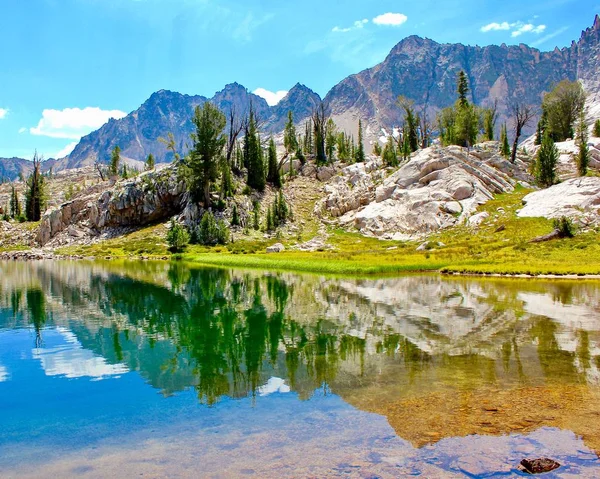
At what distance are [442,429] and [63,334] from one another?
752 inches

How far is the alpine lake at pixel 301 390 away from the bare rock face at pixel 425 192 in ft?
199

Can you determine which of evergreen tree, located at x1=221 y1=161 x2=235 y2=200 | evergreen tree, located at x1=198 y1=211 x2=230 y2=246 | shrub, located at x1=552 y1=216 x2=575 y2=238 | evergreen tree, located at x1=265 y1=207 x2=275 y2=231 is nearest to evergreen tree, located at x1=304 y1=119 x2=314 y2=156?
evergreen tree, located at x1=221 y1=161 x2=235 y2=200

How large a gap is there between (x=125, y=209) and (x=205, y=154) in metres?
24.6

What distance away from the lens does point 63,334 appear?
22469 mm

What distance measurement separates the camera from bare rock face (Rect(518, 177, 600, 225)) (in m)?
71.4

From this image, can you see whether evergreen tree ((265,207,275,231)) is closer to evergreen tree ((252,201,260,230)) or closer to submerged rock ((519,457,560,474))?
evergreen tree ((252,201,260,230))

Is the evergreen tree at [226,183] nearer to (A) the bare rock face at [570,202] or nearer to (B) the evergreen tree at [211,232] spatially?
(B) the evergreen tree at [211,232]

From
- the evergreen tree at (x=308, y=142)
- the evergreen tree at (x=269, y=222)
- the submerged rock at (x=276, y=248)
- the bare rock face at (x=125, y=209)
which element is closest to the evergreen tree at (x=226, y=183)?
the bare rock face at (x=125, y=209)

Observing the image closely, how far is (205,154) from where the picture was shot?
10900cm

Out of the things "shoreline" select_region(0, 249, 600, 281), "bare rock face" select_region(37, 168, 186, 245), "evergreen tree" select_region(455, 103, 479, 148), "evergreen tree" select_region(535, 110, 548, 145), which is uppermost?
"evergreen tree" select_region(535, 110, 548, 145)

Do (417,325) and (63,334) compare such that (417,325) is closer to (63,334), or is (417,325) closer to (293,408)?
(293,408)

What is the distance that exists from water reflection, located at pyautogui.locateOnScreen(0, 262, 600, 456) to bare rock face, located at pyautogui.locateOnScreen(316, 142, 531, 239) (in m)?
52.3

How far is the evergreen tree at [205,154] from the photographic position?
108000 mm

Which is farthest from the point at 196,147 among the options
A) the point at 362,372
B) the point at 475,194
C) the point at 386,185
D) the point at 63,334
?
the point at 362,372
